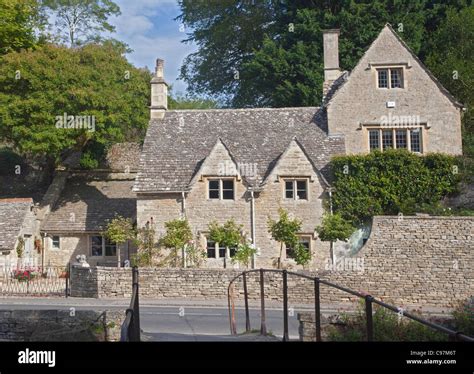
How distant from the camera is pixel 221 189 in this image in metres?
28.7

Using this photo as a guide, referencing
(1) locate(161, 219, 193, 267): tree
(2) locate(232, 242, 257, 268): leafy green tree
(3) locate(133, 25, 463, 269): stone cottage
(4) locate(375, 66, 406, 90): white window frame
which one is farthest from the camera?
(4) locate(375, 66, 406, 90): white window frame

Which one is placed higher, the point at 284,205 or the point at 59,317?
the point at 284,205

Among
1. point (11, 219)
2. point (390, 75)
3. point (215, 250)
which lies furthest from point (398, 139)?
point (11, 219)

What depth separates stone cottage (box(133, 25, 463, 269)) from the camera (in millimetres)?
28422

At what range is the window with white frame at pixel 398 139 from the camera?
29438 millimetres

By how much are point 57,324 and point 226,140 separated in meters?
21.6

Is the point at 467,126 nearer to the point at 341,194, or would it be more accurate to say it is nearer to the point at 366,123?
the point at 366,123

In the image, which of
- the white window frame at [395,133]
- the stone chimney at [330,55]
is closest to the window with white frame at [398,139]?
the white window frame at [395,133]

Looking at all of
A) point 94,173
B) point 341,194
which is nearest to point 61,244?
point 94,173

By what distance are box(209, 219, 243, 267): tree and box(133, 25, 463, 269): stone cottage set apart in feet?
3.06

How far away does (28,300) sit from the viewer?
22578mm

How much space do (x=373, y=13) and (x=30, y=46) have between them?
24.3 meters

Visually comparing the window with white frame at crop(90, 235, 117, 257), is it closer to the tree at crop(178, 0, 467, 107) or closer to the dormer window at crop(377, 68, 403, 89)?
the tree at crop(178, 0, 467, 107)

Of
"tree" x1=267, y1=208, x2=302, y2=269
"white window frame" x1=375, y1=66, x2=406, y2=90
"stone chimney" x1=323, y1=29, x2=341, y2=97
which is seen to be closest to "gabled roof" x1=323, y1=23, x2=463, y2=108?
"stone chimney" x1=323, y1=29, x2=341, y2=97
